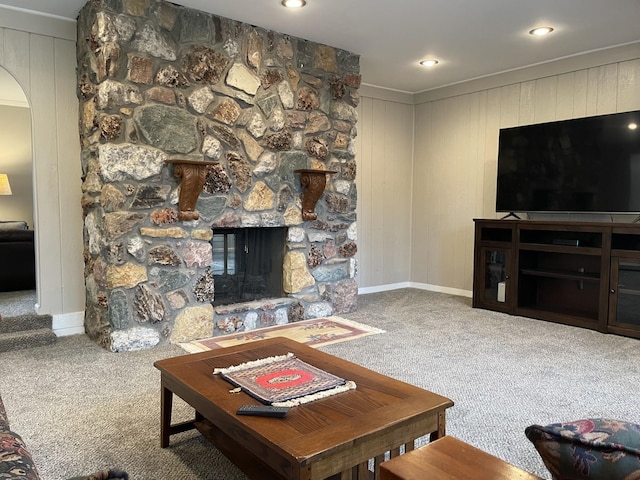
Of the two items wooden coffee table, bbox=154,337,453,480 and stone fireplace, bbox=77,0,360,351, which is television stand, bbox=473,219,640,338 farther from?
wooden coffee table, bbox=154,337,453,480

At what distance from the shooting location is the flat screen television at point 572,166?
385 cm

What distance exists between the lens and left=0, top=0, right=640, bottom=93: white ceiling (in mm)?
3330

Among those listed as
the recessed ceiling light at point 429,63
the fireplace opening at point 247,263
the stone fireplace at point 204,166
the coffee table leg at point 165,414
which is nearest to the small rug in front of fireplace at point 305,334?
the stone fireplace at point 204,166

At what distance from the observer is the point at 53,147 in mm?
3574

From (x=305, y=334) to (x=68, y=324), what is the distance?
1.82m

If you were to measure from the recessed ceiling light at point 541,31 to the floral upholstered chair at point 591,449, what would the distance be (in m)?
3.72

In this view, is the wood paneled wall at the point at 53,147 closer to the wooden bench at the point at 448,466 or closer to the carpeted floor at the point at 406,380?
the carpeted floor at the point at 406,380

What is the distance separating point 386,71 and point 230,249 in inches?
97.3

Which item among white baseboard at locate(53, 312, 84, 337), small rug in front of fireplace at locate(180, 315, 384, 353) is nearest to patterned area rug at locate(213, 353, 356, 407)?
small rug in front of fireplace at locate(180, 315, 384, 353)

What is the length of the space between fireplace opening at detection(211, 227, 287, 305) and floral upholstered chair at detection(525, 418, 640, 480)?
3429mm

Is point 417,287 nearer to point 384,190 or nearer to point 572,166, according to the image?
point 384,190

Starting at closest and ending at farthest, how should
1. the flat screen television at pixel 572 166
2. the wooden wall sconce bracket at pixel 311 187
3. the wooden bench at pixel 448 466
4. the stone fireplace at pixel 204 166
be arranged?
1. the wooden bench at pixel 448 466
2. the stone fireplace at pixel 204 166
3. the flat screen television at pixel 572 166
4. the wooden wall sconce bracket at pixel 311 187

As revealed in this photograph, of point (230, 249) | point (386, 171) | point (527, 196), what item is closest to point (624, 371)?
point (527, 196)

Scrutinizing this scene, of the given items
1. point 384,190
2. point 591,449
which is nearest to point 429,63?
point 384,190
